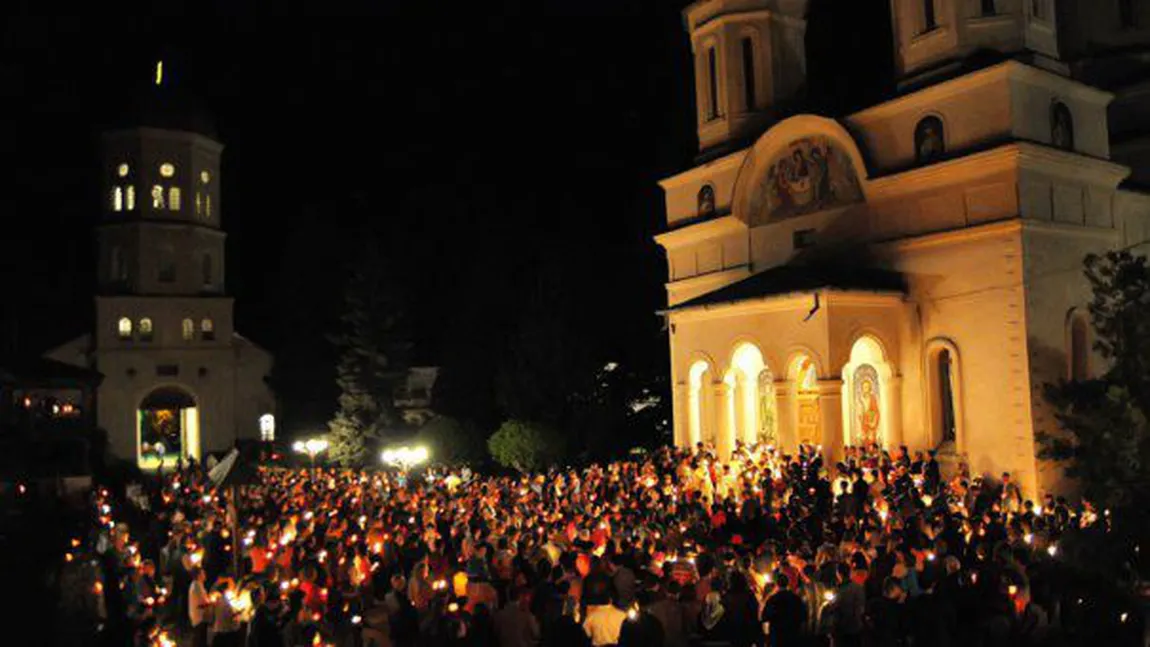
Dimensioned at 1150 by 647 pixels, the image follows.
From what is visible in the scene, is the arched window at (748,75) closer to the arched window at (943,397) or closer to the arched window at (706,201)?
the arched window at (706,201)

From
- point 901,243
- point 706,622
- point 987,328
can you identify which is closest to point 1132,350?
point 987,328

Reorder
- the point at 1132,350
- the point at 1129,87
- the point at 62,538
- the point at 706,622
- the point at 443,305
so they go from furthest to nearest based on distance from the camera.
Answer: the point at 443,305
the point at 1129,87
the point at 62,538
the point at 1132,350
the point at 706,622

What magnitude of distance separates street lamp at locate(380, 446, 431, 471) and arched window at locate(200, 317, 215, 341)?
16178mm

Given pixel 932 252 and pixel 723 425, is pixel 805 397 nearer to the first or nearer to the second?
pixel 723 425

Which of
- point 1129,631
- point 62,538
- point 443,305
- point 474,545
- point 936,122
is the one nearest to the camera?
point 1129,631

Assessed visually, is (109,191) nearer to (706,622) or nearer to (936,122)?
(936,122)

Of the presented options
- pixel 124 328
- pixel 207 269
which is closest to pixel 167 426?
pixel 124 328

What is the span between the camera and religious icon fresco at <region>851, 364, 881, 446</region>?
23922 millimetres

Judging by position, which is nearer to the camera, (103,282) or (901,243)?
(901,243)

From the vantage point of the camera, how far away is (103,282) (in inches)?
1762

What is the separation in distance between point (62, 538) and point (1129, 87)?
31.2 metres

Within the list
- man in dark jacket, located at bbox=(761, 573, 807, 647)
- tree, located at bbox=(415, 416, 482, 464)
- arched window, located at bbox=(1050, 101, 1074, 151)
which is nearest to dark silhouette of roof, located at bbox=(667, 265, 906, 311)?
arched window, located at bbox=(1050, 101, 1074, 151)

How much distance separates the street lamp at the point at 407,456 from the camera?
105ft

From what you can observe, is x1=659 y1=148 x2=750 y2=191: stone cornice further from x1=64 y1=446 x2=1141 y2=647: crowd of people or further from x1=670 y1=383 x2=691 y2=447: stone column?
x1=64 y1=446 x2=1141 y2=647: crowd of people
